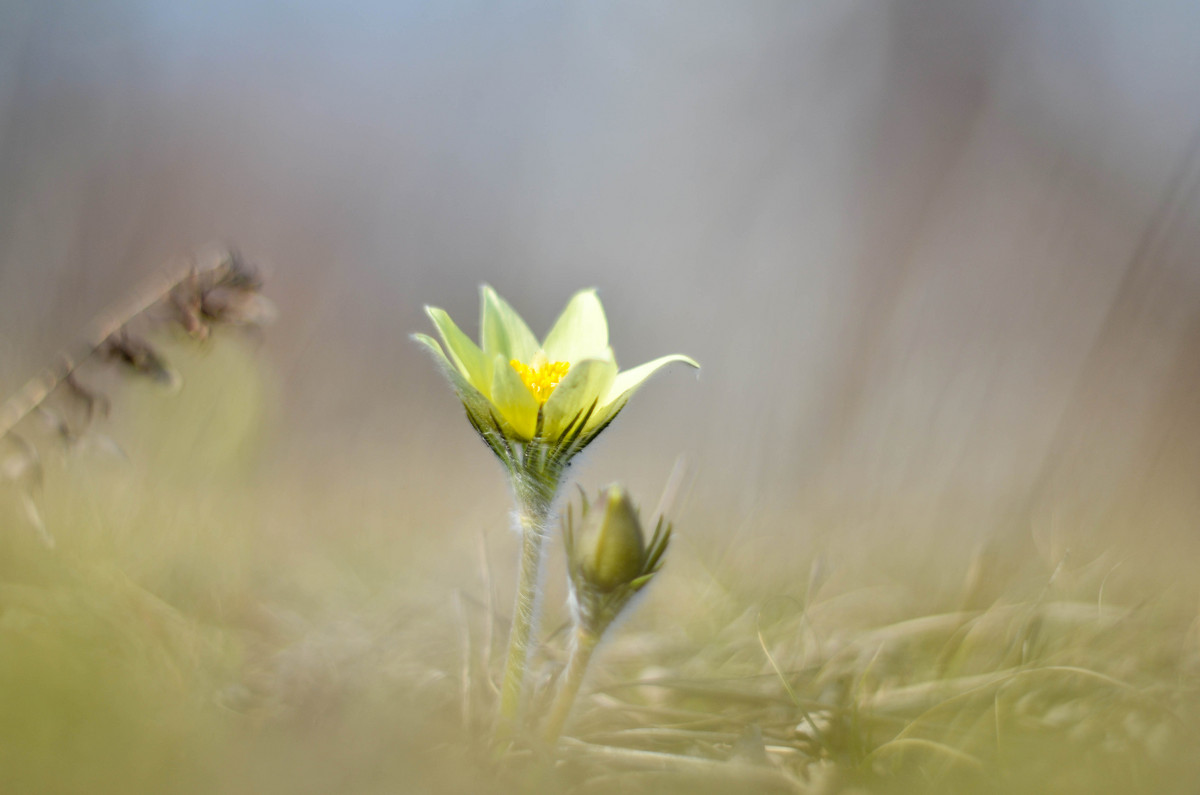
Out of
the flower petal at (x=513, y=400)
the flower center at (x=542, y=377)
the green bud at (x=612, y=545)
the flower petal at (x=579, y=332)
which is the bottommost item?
the green bud at (x=612, y=545)

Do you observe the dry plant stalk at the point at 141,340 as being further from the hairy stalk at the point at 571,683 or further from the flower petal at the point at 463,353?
the hairy stalk at the point at 571,683

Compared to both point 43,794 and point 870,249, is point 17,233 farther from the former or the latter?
point 870,249

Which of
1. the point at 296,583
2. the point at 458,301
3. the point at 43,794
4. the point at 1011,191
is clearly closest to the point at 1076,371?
the point at 1011,191

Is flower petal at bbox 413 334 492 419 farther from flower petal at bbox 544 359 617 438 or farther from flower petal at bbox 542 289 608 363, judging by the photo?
flower petal at bbox 542 289 608 363

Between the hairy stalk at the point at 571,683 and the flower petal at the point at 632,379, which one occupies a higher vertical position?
the flower petal at the point at 632,379

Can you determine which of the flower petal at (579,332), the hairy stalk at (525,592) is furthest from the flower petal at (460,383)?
the flower petal at (579,332)

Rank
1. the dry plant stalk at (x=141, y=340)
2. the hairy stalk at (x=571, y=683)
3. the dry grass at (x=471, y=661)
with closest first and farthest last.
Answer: the dry grass at (x=471, y=661), the hairy stalk at (x=571, y=683), the dry plant stalk at (x=141, y=340)

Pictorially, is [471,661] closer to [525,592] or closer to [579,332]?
[525,592]
